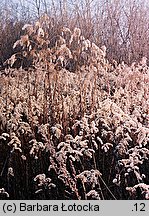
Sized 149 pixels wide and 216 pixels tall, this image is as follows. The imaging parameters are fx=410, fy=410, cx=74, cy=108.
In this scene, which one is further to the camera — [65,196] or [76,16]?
[76,16]

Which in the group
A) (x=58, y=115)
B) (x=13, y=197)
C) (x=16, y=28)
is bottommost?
(x=13, y=197)

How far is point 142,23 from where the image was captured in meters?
6.05

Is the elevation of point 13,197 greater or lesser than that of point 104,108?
lesser

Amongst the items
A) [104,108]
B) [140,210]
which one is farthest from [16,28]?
[140,210]

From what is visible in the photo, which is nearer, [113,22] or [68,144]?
[68,144]

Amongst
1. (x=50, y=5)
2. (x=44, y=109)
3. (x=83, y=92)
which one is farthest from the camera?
(x=50, y=5)

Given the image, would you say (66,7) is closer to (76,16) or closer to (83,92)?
(76,16)

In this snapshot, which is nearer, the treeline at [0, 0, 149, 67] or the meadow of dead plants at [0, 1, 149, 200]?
the meadow of dead plants at [0, 1, 149, 200]

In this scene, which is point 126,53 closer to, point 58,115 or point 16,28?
point 16,28

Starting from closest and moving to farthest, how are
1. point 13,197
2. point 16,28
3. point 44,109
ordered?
point 13,197
point 44,109
point 16,28

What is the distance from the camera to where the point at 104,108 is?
1.91 metres

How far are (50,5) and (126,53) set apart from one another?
4.21ft

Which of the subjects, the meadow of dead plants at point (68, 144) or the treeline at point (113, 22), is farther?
the treeline at point (113, 22)

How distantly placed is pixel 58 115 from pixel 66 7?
411 cm
